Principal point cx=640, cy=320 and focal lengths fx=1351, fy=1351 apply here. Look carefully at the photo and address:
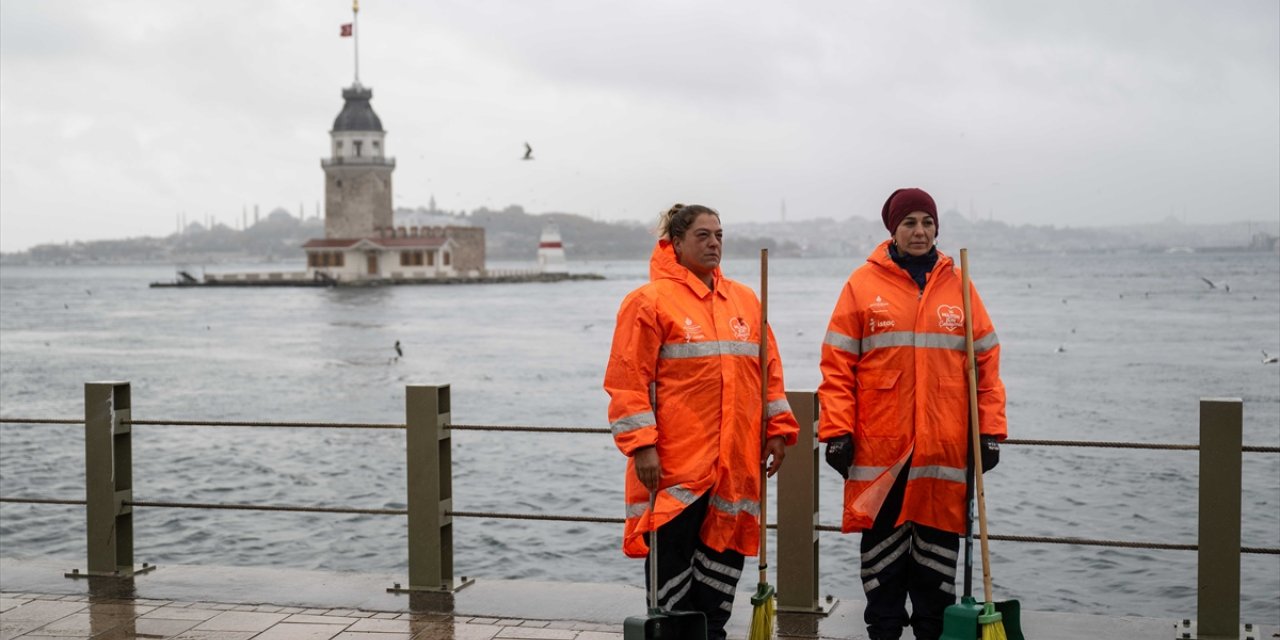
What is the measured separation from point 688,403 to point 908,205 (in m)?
0.99

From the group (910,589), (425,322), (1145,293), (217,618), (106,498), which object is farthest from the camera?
(1145,293)

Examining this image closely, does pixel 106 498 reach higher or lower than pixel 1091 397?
higher

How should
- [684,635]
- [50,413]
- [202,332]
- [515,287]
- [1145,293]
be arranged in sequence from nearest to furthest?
[684,635] → [50,413] → [202,332] → [1145,293] → [515,287]

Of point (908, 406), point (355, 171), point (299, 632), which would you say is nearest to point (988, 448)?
point (908, 406)

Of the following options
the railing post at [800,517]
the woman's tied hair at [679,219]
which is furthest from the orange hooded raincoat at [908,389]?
the railing post at [800,517]

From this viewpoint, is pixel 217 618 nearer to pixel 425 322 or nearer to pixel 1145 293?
pixel 425 322

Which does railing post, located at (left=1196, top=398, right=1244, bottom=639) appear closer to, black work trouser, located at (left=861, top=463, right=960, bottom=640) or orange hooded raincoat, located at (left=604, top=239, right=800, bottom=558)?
black work trouser, located at (left=861, top=463, right=960, bottom=640)

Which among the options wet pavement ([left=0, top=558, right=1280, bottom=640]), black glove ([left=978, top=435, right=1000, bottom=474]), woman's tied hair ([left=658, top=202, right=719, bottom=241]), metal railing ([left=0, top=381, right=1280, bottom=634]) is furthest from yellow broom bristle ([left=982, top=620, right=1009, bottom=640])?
woman's tied hair ([left=658, top=202, right=719, bottom=241])

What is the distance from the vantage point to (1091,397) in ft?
97.2

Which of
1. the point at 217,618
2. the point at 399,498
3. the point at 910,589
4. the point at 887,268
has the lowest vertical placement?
the point at 399,498

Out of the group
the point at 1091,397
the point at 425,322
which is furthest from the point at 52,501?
the point at 425,322

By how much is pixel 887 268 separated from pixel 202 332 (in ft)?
193

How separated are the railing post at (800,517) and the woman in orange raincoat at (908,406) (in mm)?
1090

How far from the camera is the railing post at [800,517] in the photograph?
5602 millimetres
